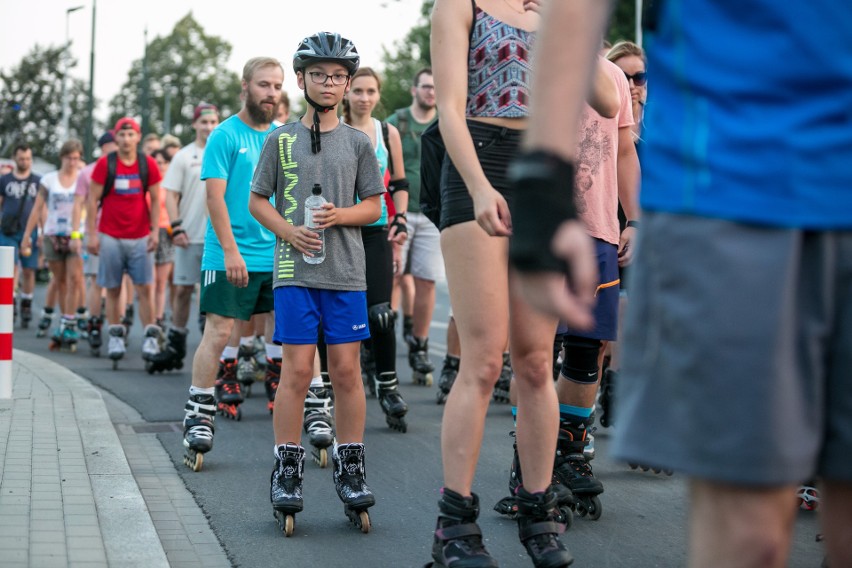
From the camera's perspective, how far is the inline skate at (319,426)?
→ 250 inches

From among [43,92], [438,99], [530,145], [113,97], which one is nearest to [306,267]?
[438,99]

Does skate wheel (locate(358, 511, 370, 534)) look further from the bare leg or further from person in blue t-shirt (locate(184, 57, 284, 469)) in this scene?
the bare leg

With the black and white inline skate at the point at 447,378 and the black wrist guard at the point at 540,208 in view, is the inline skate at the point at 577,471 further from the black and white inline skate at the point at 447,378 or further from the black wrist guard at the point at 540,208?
the black and white inline skate at the point at 447,378

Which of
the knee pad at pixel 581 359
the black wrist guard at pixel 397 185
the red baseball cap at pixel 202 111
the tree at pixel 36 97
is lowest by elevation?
the knee pad at pixel 581 359

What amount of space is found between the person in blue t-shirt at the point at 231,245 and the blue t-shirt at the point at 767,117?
4.74 m

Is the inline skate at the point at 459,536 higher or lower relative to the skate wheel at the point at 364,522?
higher

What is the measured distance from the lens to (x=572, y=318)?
181 cm

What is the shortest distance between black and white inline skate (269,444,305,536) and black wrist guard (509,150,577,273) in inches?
→ 130

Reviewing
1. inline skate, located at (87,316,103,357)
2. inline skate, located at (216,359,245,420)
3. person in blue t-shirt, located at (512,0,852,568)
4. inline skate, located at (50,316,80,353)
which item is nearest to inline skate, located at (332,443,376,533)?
inline skate, located at (216,359,245,420)

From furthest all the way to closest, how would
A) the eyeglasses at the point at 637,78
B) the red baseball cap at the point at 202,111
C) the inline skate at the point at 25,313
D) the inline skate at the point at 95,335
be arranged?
the inline skate at the point at 25,313, the inline skate at the point at 95,335, the red baseball cap at the point at 202,111, the eyeglasses at the point at 637,78

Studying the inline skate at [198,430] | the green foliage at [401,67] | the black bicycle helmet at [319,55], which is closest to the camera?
the black bicycle helmet at [319,55]

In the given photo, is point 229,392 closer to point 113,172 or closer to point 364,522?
point 364,522

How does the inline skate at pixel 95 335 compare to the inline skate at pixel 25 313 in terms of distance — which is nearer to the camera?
the inline skate at pixel 95 335

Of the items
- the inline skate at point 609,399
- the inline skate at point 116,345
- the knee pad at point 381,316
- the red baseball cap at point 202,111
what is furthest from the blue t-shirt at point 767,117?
the inline skate at point 116,345
